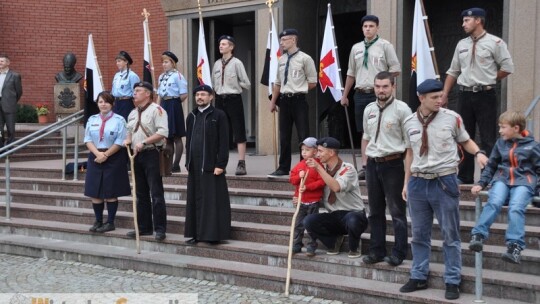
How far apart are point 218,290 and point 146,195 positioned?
6.06 feet

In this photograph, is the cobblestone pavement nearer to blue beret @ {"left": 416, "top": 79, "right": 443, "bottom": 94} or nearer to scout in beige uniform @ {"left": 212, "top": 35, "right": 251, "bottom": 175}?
blue beret @ {"left": 416, "top": 79, "right": 443, "bottom": 94}

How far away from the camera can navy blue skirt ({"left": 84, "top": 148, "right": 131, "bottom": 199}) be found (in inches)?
327

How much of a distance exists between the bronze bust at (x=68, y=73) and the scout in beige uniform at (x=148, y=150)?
8.52 m

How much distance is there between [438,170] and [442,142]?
9.2 inches

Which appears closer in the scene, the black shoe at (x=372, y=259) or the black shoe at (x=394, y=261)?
the black shoe at (x=394, y=261)

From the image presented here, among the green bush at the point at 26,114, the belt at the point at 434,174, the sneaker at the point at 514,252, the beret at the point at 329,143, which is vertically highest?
the green bush at the point at 26,114

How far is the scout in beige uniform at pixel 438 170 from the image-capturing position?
556 centimetres

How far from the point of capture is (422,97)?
5617 millimetres

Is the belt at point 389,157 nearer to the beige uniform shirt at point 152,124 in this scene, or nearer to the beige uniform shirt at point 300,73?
the beige uniform shirt at point 300,73

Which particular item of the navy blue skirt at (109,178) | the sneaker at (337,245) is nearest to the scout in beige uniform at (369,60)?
the sneaker at (337,245)

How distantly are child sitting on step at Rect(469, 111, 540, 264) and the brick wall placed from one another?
38.5 ft

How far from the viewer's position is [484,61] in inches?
278

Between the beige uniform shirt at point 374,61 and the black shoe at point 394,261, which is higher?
the beige uniform shirt at point 374,61

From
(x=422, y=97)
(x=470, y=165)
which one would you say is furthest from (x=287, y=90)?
(x=422, y=97)
